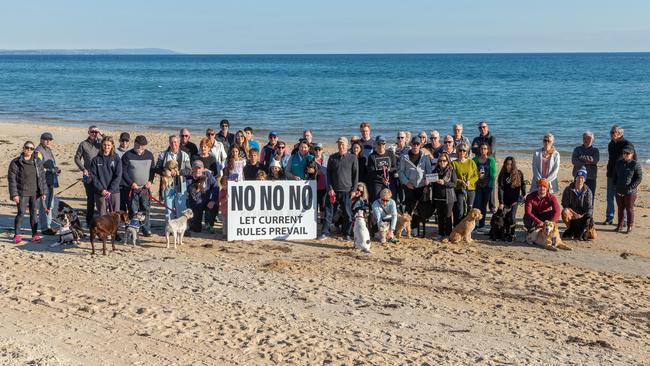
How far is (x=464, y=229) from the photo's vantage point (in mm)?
11227

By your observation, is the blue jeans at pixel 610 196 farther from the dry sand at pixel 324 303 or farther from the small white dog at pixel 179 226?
the small white dog at pixel 179 226

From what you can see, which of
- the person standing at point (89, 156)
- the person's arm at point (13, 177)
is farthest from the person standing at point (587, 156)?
the person's arm at point (13, 177)

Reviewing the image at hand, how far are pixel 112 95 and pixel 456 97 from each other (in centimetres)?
2347

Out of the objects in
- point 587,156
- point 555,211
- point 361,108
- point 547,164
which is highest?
point 361,108

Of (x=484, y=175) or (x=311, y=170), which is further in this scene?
(x=484, y=175)

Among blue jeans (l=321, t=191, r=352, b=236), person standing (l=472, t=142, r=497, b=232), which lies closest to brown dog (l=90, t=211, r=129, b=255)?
blue jeans (l=321, t=191, r=352, b=236)

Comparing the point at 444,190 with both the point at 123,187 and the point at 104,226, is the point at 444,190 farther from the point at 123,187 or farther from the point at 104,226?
the point at 104,226

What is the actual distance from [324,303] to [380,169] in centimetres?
338

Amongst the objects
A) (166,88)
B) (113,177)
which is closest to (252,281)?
(113,177)

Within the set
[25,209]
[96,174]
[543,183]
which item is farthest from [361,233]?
[25,209]

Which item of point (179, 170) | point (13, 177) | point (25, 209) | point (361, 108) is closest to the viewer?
point (13, 177)

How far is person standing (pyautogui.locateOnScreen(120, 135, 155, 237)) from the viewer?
1109 centimetres

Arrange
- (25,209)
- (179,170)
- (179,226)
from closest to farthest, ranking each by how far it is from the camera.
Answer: (179,226) → (25,209) → (179,170)

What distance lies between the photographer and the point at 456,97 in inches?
1924
